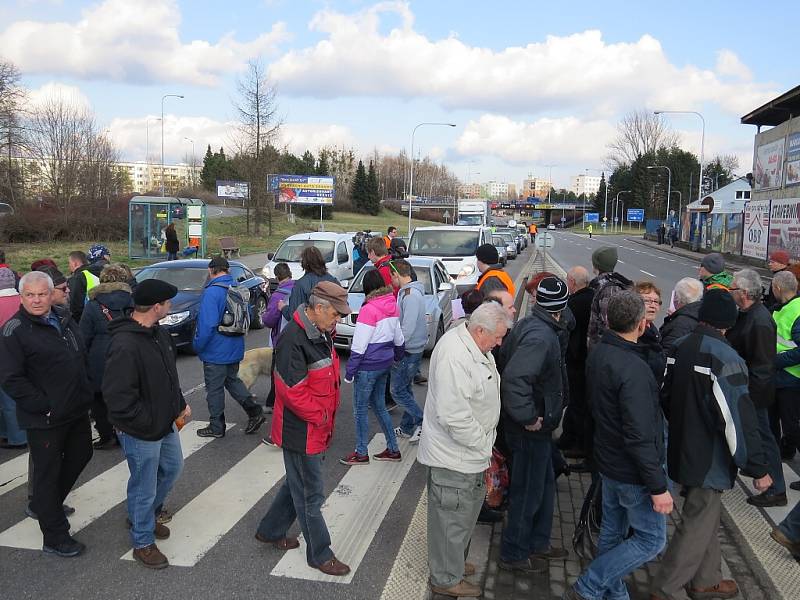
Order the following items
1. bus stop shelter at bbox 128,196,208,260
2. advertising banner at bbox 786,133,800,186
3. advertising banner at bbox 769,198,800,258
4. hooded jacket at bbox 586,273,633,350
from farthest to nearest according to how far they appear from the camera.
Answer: advertising banner at bbox 786,133,800,186 < advertising banner at bbox 769,198,800,258 < bus stop shelter at bbox 128,196,208,260 < hooded jacket at bbox 586,273,633,350

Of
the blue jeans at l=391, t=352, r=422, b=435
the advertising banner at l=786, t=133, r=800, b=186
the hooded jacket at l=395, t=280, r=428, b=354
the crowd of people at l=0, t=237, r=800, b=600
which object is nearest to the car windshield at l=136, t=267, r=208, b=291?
the hooded jacket at l=395, t=280, r=428, b=354

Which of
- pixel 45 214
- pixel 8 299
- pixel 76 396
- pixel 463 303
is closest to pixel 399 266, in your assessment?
pixel 463 303

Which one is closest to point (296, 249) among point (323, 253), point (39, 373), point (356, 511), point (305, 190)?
point (323, 253)

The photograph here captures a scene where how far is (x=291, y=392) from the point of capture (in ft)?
12.5

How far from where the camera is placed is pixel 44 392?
4324 mm

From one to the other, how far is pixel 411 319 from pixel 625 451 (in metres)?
3.36

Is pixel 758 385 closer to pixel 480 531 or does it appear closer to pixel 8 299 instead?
pixel 480 531

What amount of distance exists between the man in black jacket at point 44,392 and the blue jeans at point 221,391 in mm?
2119

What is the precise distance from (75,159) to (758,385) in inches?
1497

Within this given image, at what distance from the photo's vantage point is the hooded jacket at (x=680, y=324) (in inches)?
199

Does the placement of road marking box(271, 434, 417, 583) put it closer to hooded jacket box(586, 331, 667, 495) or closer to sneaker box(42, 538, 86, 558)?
sneaker box(42, 538, 86, 558)

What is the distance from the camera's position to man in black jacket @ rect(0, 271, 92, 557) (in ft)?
13.9

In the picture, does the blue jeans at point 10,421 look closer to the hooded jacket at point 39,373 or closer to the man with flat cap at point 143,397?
the hooded jacket at point 39,373

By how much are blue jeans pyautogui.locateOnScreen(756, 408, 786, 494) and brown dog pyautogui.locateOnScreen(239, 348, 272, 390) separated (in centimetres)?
516
